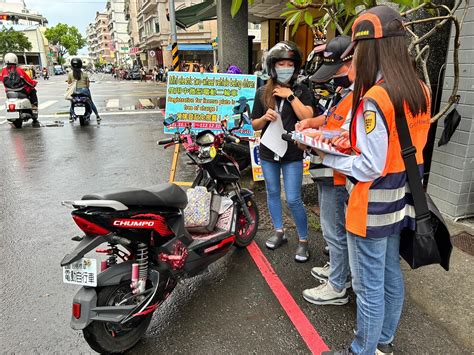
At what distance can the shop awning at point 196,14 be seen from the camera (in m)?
9.72

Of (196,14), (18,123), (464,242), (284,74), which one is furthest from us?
(18,123)

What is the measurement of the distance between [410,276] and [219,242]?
1.73 m

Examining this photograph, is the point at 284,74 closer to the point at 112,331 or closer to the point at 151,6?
the point at 112,331

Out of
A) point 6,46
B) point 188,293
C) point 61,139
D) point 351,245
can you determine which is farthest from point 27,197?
point 6,46

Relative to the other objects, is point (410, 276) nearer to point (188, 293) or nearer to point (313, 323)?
point (313, 323)

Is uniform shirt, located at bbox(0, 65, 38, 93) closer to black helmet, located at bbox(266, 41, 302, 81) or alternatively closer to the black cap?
black helmet, located at bbox(266, 41, 302, 81)

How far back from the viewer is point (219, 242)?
309 cm

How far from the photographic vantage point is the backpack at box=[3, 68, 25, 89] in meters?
10.7

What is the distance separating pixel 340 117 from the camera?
2301 millimetres

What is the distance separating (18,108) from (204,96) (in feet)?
25.6

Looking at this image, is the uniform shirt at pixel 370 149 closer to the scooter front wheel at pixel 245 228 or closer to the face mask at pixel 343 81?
the face mask at pixel 343 81

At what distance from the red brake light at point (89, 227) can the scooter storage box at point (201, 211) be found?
3.04ft

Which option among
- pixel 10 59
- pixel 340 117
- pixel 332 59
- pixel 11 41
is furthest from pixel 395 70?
pixel 11 41

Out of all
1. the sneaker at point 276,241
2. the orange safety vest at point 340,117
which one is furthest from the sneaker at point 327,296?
the orange safety vest at point 340,117
